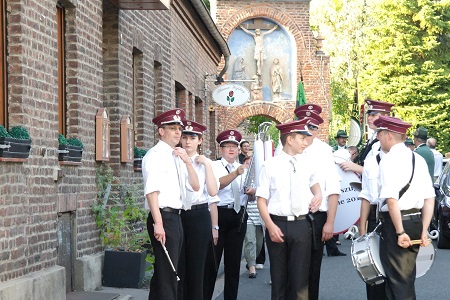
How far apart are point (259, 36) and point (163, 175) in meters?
38.3

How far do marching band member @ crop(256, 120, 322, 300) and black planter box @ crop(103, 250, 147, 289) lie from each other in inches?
132

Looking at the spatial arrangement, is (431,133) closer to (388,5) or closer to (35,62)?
(388,5)

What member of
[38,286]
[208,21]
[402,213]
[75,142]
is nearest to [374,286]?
[402,213]

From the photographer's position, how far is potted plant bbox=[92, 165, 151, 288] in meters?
12.7

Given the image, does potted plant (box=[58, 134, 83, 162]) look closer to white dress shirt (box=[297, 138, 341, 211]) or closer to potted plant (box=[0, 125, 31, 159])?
potted plant (box=[0, 125, 31, 159])

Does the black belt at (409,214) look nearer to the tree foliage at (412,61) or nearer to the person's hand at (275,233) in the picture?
the person's hand at (275,233)

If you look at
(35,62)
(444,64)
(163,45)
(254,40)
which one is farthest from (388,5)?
(35,62)

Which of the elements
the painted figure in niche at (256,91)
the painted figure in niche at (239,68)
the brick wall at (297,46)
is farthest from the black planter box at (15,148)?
the painted figure in niche at (239,68)

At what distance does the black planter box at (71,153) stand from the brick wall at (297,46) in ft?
111

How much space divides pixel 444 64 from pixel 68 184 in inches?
1843

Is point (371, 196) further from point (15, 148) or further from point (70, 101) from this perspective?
point (70, 101)

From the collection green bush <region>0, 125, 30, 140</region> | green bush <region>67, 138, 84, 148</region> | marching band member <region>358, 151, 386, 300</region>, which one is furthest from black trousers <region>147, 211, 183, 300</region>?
green bush <region>67, 138, 84, 148</region>

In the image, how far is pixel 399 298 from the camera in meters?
9.09

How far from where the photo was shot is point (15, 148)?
374 inches
